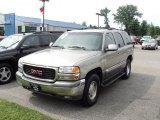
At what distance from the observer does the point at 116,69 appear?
7.09 meters

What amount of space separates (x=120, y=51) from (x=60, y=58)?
280cm

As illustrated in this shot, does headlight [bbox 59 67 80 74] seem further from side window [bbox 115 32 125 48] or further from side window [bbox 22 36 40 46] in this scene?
side window [bbox 22 36 40 46]

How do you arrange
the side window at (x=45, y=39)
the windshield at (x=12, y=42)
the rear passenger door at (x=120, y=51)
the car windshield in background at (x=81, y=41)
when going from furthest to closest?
the side window at (x=45, y=39), the windshield at (x=12, y=42), the rear passenger door at (x=120, y=51), the car windshield in background at (x=81, y=41)

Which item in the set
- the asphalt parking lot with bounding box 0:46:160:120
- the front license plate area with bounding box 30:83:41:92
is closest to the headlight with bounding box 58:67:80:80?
the front license plate area with bounding box 30:83:41:92

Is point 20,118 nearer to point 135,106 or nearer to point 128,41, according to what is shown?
point 135,106

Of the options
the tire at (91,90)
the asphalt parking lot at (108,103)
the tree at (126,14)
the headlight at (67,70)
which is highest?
the tree at (126,14)

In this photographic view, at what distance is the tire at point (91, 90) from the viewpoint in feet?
17.3

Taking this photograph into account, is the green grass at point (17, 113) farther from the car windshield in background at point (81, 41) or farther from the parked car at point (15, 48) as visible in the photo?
the parked car at point (15, 48)

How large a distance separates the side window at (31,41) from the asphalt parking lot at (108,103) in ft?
5.55

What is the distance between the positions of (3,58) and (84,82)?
3.71 m

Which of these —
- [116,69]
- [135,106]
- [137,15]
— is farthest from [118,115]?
[137,15]

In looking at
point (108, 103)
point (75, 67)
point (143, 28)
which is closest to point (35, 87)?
point (75, 67)

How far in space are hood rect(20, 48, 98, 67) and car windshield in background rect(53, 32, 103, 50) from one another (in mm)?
345

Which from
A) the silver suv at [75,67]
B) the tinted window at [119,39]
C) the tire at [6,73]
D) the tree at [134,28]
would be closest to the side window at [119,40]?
the tinted window at [119,39]
